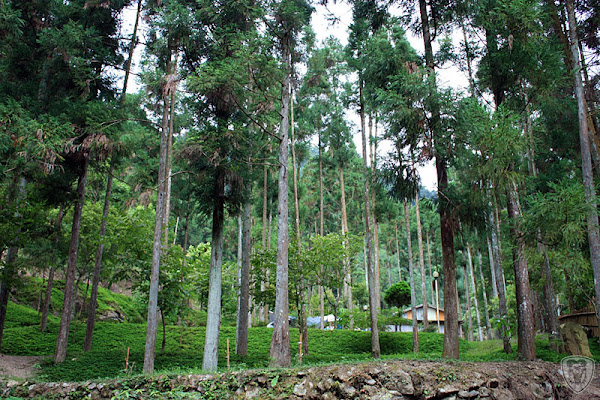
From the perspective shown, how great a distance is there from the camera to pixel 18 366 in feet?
37.3

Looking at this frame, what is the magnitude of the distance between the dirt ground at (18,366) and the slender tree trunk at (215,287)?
175 inches

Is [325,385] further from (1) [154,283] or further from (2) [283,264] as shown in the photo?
(1) [154,283]

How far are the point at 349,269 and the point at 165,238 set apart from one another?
305 inches

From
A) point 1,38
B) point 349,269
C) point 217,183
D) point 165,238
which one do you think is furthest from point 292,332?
point 1,38

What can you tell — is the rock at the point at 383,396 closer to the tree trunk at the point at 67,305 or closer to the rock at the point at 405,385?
the rock at the point at 405,385

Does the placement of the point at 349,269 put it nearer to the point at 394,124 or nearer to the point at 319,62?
the point at 394,124

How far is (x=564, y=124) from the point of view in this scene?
13.3 m

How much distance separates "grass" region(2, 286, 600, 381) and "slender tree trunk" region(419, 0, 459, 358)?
1.88 m

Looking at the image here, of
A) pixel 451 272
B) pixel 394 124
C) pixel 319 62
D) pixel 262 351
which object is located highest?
pixel 319 62

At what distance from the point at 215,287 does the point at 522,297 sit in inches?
315

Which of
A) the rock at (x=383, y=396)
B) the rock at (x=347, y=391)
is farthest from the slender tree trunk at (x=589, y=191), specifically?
the rock at (x=347, y=391)

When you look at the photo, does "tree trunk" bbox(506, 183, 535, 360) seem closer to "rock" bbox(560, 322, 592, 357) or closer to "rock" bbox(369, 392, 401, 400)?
"rock" bbox(560, 322, 592, 357)

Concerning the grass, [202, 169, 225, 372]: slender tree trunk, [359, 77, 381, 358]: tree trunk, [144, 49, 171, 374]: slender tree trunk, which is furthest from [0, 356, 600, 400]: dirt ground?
[359, 77, 381, 358]: tree trunk

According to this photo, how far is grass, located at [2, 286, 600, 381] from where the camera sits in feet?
36.1
